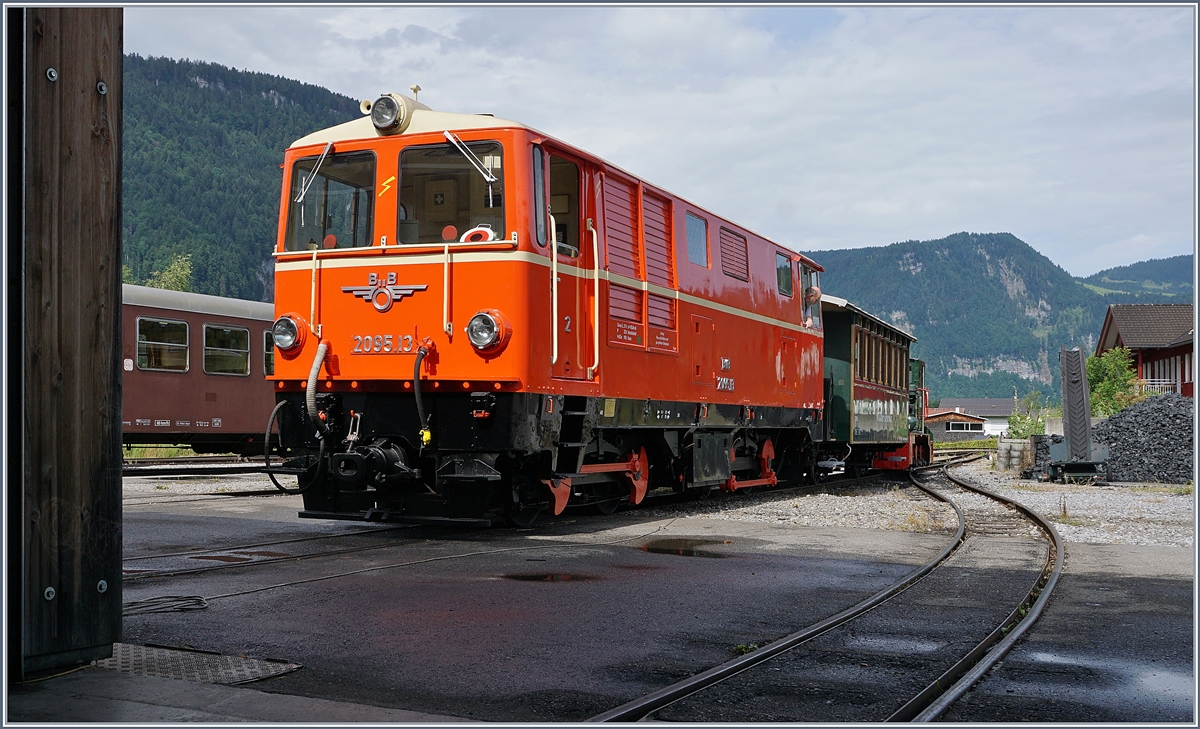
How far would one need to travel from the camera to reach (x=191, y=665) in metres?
5.01

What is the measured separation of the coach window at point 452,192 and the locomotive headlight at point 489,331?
725 millimetres

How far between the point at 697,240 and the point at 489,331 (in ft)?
14.8

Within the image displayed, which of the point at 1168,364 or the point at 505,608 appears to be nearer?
the point at 505,608

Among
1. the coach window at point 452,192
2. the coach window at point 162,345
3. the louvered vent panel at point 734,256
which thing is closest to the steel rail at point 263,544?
the coach window at point 452,192

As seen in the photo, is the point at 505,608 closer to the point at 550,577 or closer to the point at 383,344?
the point at 550,577

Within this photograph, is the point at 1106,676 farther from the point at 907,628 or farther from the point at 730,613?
the point at 730,613

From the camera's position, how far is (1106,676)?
17.1ft

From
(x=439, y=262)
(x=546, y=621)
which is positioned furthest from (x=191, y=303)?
(x=546, y=621)

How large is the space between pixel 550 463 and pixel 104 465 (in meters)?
5.83

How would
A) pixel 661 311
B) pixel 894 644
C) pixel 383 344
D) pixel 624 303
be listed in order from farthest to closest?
pixel 661 311 < pixel 624 303 < pixel 383 344 < pixel 894 644

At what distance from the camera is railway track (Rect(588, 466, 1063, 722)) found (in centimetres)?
452

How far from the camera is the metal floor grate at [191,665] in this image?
4.80m

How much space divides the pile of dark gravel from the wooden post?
24.0 meters

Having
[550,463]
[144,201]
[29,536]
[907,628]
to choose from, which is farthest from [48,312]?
[144,201]
